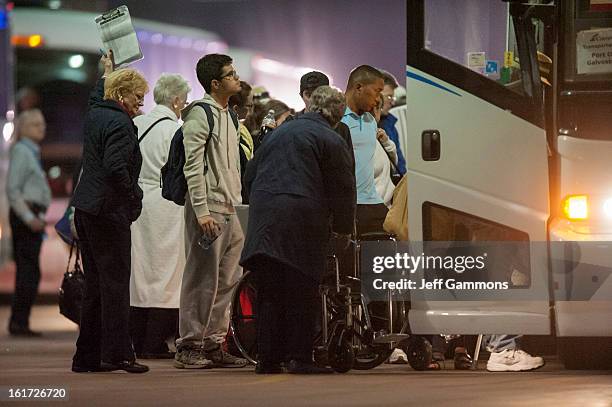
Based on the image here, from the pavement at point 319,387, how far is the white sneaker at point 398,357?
0.55 ft

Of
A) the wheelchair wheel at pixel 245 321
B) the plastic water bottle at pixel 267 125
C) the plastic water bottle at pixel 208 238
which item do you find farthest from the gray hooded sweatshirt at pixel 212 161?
the wheelchair wheel at pixel 245 321

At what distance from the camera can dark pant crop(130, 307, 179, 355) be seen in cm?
1220

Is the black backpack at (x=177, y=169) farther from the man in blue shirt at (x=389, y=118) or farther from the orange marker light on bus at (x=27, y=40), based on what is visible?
the orange marker light on bus at (x=27, y=40)

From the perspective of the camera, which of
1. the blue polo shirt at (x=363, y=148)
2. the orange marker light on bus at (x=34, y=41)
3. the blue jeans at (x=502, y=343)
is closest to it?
the blue jeans at (x=502, y=343)

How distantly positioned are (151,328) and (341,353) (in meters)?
2.10

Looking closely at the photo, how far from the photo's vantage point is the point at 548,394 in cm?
919

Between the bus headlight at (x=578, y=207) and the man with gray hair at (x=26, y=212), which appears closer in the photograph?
the bus headlight at (x=578, y=207)

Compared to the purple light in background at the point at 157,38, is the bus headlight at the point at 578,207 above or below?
below

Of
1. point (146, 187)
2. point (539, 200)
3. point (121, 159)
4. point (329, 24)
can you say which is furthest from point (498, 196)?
point (329, 24)

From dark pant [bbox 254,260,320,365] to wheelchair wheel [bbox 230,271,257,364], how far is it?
1.46ft

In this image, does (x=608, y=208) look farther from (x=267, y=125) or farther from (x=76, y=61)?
(x=76, y=61)

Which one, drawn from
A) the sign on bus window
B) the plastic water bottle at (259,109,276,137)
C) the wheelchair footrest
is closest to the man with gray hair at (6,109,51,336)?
the plastic water bottle at (259,109,276,137)

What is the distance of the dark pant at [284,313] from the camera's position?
10469 mm

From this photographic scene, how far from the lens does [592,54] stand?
33.2 feet
